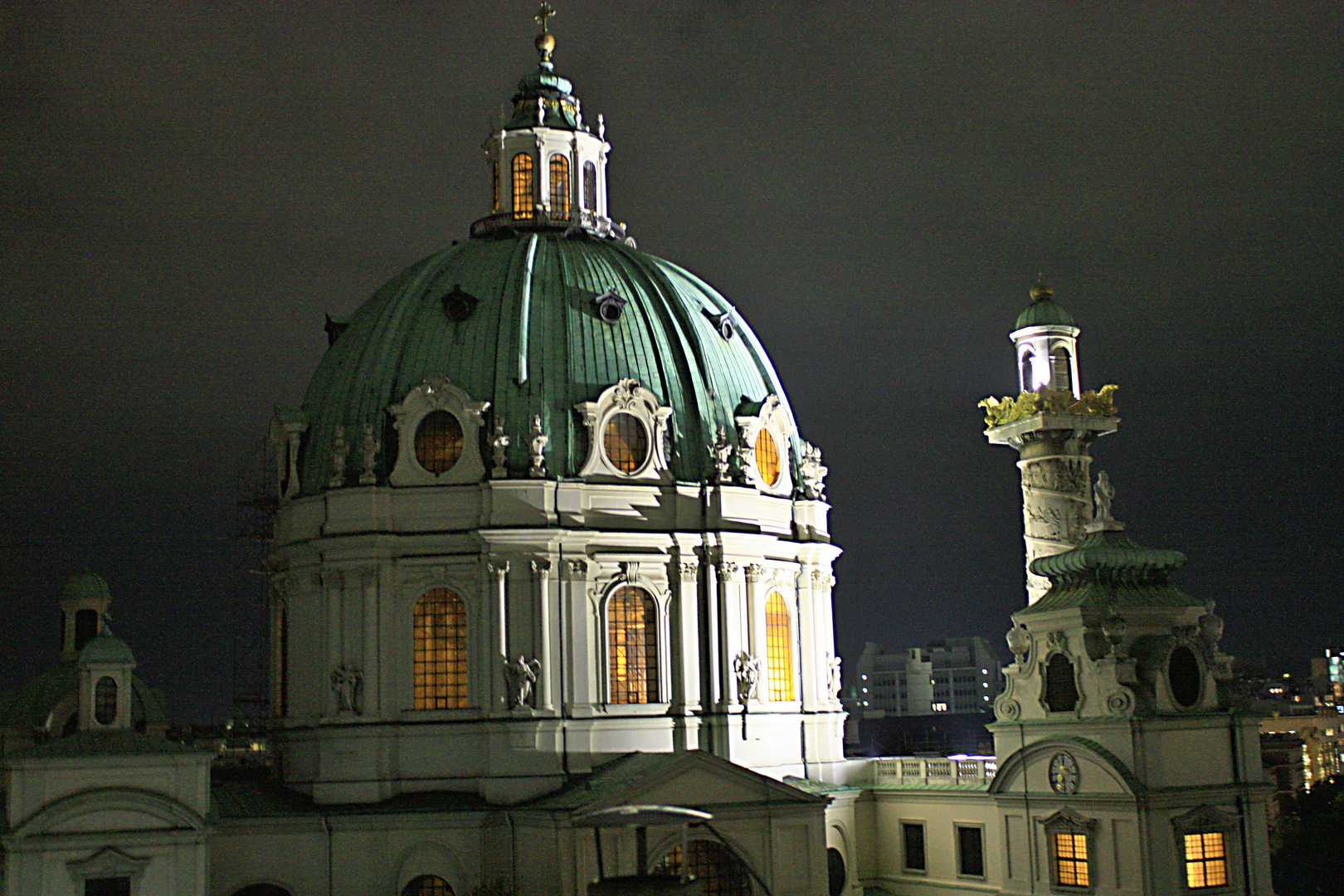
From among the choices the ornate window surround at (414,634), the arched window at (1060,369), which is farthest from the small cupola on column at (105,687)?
the arched window at (1060,369)

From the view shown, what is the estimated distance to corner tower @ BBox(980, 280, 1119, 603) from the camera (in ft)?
180

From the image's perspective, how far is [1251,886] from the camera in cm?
4812

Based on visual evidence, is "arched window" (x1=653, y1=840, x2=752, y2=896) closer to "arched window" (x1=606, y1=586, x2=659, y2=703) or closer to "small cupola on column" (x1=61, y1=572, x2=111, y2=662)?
"arched window" (x1=606, y1=586, x2=659, y2=703)

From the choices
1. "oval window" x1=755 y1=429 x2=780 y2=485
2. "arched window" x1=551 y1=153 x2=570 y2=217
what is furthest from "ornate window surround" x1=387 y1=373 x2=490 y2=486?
"arched window" x1=551 y1=153 x2=570 y2=217

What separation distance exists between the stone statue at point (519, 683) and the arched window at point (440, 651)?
6.18 ft

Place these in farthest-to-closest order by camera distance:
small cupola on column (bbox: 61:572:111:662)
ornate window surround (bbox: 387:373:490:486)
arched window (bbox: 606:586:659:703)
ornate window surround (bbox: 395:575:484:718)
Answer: small cupola on column (bbox: 61:572:111:662)
arched window (bbox: 606:586:659:703)
ornate window surround (bbox: 387:373:490:486)
ornate window surround (bbox: 395:575:484:718)

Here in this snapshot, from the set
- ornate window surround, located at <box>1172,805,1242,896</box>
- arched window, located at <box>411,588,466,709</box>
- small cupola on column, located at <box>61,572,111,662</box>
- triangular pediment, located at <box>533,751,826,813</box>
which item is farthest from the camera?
small cupola on column, located at <box>61,572,111,662</box>

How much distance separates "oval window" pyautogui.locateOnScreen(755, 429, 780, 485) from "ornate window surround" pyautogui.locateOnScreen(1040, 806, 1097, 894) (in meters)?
16.1

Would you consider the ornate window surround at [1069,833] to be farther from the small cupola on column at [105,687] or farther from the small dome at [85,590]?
the small dome at [85,590]

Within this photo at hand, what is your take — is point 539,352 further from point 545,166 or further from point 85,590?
point 85,590

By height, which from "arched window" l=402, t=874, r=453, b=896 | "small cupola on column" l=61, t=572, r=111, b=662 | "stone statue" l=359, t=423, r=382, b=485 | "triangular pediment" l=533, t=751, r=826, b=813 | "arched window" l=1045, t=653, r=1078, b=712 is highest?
"stone statue" l=359, t=423, r=382, b=485

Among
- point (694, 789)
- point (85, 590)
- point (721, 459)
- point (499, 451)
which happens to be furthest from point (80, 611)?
point (694, 789)

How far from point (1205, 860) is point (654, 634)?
734 inches

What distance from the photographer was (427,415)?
55.7 metres
